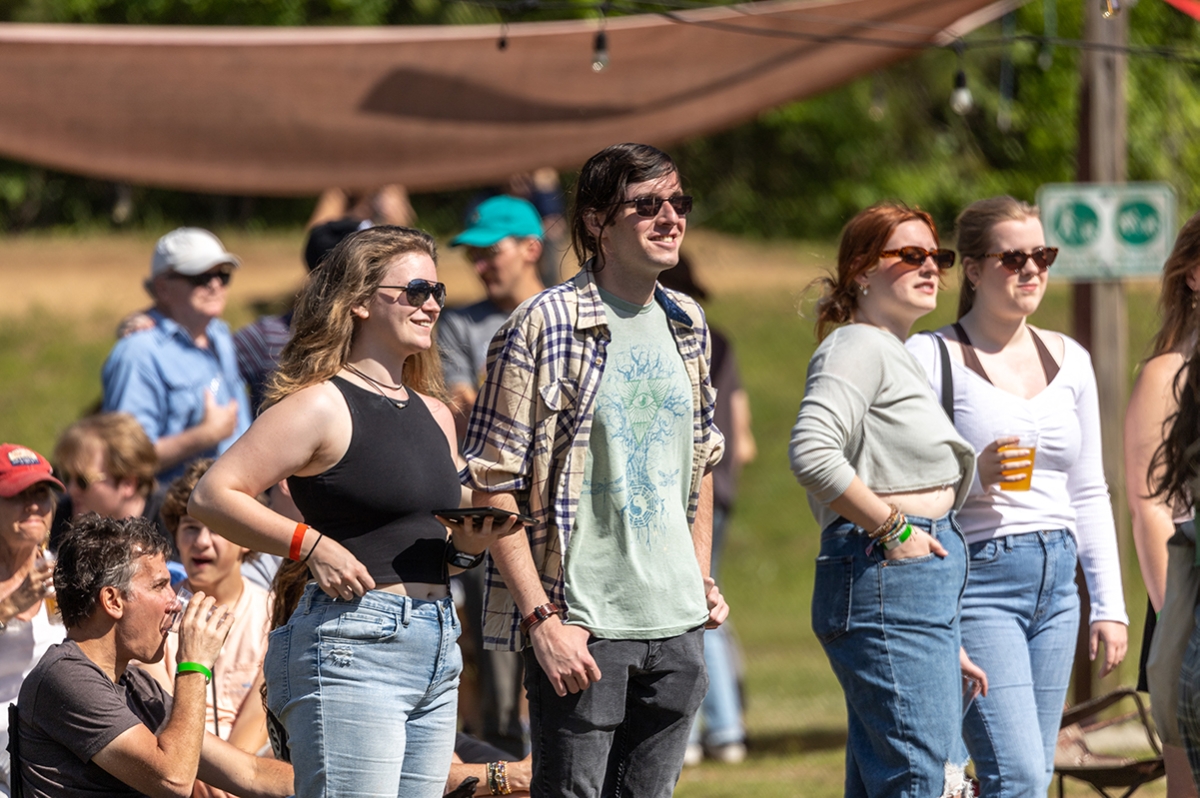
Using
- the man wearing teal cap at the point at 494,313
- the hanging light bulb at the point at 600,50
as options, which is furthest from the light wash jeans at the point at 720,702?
the hanging light bulb at the point at 600,50

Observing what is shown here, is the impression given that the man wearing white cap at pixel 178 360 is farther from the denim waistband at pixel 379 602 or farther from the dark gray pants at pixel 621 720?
the dark gray pants at pixel 621 720

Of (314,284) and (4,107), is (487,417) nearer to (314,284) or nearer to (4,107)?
(314,284)

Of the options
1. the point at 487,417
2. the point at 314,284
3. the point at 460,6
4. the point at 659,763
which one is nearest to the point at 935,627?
the point at 659,763

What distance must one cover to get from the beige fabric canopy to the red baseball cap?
2411 mm

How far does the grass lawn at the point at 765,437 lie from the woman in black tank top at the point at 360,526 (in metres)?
3.74

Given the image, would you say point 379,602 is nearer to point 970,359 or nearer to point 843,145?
point 970,359

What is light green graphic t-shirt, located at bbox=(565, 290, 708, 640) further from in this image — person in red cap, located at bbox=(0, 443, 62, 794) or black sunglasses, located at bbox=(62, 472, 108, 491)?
black sunglasses, located at bbox=(62, 472, 108, 491)

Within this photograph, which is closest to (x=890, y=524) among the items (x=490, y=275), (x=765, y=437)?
(x=490, y=275)

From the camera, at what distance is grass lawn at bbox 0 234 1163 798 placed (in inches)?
302

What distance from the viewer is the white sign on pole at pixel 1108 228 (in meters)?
6.14

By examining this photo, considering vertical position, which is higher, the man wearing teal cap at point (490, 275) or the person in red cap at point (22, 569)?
the man wearing teal cap at point (490, 275)

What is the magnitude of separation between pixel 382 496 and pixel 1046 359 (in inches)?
71.8

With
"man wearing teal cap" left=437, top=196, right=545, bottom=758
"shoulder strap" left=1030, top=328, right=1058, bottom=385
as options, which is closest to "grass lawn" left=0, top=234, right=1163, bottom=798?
"man wearing teal cap" left=437, top=196, right=545, bottom=758

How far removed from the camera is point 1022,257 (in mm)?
3645
